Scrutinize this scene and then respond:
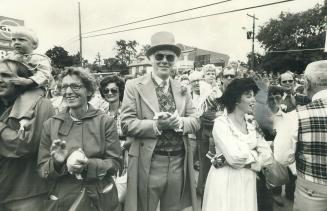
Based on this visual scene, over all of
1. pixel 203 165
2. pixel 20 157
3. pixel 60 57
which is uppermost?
pixel 60 57

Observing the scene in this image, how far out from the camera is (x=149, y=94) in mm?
3303

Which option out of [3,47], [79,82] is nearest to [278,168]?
[79,82]

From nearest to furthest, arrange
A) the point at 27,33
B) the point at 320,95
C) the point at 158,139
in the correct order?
the point at 320,95 → the point at 158,139 → the point at 27,33

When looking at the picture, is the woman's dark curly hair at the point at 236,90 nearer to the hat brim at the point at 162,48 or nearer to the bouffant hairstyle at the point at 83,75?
the hat brim at the point at 162,48

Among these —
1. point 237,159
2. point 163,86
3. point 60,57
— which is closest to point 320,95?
point 237,159

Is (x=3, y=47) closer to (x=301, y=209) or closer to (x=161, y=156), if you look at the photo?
(x=161, y=156)

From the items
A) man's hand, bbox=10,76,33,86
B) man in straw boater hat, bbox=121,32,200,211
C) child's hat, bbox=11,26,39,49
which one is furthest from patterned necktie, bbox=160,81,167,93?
child's hat, bbox=11,26,39,49

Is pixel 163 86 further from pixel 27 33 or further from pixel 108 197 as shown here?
pixel 27 33

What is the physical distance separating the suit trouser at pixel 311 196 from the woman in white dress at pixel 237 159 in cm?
52

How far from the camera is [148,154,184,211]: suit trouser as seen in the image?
10.5 feet

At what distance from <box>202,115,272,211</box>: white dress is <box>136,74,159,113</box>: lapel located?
0.73 m

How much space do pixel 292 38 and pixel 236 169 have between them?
6610 cm

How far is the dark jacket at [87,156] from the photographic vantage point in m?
2.53

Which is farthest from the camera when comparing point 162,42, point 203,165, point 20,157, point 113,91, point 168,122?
point 203,165
